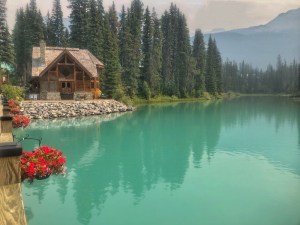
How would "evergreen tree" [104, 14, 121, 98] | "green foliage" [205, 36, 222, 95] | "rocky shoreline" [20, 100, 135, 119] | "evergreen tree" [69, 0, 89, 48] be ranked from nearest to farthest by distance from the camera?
1. "rocky shoreline" [20, 100, 135, 119]
2. "evergreen tree" [104, 14, 121, 98]
3. "evergreen tree" [69, 0, 89, 48]
4. "green foliage" [205, 36, 222, 95]

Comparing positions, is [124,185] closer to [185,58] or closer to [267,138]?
[267,138]

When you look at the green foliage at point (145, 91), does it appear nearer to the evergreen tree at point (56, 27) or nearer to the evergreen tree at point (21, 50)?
the evergreen tree at point (56, 27)

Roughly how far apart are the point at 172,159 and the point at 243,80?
18293 centimetres

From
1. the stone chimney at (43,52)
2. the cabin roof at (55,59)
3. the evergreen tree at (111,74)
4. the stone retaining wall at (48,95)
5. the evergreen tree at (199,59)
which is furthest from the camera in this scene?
the evergreen tree at (199,59)

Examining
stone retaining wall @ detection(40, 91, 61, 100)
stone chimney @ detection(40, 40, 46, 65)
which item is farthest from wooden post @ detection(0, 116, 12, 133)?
stone chimney @ detection(40, 40, 46, 65)

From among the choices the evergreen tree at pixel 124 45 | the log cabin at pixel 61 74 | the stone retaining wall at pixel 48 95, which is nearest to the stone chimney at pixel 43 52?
the log cabin at pixel 61 74

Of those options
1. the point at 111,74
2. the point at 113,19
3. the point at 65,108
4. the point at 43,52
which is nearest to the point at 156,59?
the point at 113,19

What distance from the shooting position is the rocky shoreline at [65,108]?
38181mm

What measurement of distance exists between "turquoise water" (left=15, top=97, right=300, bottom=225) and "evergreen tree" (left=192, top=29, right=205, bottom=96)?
6549 cm

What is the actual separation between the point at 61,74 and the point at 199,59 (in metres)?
60.2

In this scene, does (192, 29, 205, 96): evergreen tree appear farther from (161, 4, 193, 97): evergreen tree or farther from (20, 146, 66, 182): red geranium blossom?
(20, 146, 66, 182): red geranium blossom

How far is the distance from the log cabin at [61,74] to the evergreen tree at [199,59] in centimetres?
4791

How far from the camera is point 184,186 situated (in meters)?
14.2

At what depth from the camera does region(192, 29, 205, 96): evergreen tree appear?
92.9 metres
